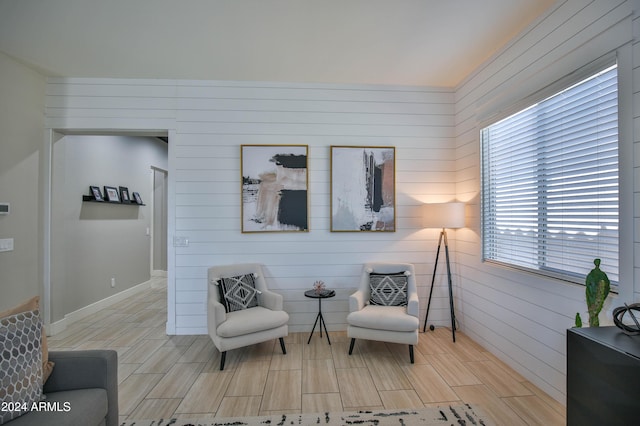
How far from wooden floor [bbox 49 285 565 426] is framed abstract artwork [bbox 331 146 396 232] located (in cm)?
135

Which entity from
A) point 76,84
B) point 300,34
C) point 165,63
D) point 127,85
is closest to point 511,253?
point 300,34

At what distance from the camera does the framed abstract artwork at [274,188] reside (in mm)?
3615

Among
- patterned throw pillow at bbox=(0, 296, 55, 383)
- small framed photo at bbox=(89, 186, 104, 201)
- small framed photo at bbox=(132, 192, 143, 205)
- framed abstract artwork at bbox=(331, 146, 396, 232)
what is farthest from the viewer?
small framed photo at bbox=(132, 192, 143, 205)

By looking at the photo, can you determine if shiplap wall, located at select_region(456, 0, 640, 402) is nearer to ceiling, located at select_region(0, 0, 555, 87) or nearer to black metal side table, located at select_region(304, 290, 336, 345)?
ceiling, located at select_region(0, 0, 555, 87)

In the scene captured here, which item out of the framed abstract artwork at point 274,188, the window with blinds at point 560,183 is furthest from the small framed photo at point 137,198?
the window with blinds at point 560,183

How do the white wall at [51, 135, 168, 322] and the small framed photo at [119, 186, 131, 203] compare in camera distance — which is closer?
the white wall at [51, 135, 168, 322]

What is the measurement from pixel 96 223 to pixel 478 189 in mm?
5274

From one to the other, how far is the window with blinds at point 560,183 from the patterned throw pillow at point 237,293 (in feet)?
8.44

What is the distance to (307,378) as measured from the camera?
2.60 metres

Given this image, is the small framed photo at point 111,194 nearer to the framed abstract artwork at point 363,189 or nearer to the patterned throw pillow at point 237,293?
the patterned throw pillow at point 237,293

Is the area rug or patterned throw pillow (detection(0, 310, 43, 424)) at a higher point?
patterned throw pillow (detection(0, 310, 43, 424))

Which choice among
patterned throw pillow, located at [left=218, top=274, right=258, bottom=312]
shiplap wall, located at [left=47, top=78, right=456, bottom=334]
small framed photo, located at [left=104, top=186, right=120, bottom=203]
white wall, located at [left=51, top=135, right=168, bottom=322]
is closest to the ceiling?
shiplap wall, located at [left=47, top=78, right=456, bottom=334]

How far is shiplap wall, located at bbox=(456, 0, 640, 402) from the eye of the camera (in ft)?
6.03

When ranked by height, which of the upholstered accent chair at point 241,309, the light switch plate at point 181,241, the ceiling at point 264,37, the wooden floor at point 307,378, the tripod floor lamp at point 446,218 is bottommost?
the wooden floor at point 307,378
